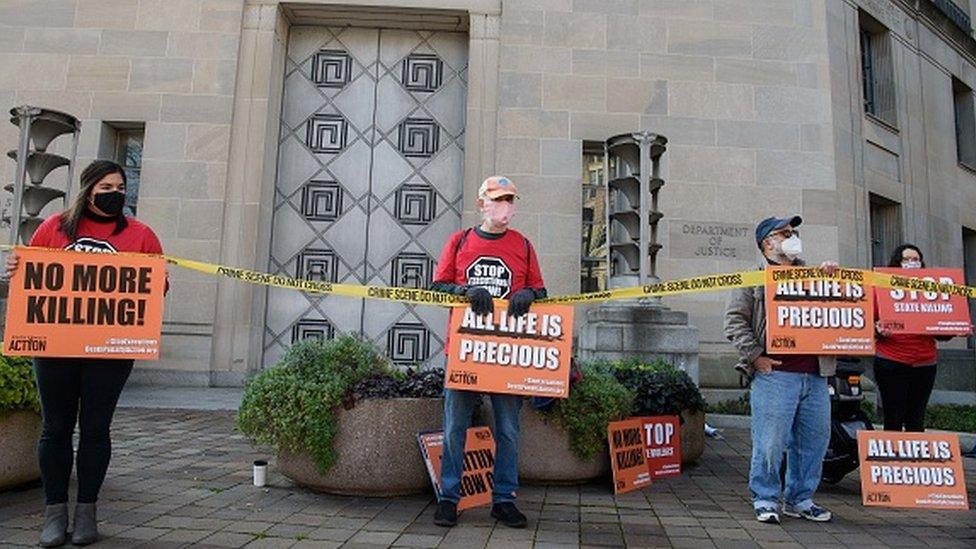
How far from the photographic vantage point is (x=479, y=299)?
429 centimetres

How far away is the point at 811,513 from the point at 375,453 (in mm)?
3221

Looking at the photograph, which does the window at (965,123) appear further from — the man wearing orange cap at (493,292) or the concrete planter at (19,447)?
the concrete planter at (19,447)

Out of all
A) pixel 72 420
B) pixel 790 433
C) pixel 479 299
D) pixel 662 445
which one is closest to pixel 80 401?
pixel 72 420

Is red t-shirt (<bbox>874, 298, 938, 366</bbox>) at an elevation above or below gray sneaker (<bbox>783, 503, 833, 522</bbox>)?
above

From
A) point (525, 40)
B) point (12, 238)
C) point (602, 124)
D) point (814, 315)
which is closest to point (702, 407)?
point (814, 315)

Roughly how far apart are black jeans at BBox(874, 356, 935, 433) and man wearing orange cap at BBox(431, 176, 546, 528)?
11.2 ft

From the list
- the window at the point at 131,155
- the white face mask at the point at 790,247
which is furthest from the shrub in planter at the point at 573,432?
the window at the point at 131,155

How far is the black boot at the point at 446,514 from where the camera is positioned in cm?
425

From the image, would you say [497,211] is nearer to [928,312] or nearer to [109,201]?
[109,201]

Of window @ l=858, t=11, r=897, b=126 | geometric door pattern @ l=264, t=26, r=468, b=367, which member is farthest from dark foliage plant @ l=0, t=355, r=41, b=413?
window @ l=858, t=11, r=897, b=126

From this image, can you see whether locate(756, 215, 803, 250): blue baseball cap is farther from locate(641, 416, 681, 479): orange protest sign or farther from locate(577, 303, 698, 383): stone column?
locate(577, 303, 698, 383): stone column

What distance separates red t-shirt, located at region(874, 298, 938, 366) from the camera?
18.4ft

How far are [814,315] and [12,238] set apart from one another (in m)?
9.35

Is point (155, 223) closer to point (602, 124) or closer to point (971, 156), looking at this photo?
point (602, 124)
